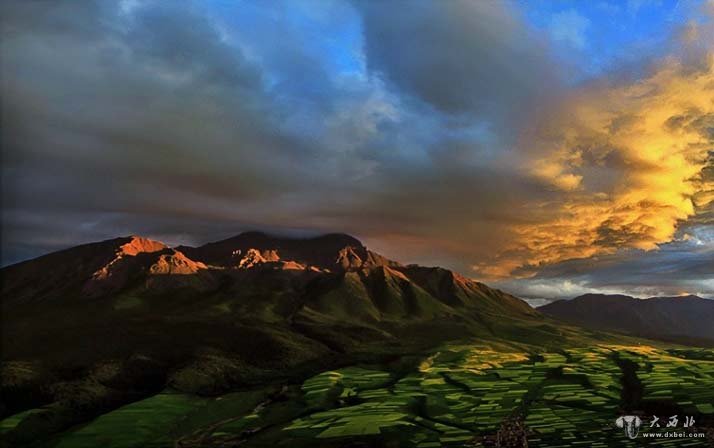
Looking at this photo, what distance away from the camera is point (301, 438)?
19788 centimetres

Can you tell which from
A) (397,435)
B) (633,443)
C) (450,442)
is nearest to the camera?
(633,443)

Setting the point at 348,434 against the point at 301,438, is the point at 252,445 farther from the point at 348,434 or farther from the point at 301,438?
the point at 348,434

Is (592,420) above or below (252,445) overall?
above

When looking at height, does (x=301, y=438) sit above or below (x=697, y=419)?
below

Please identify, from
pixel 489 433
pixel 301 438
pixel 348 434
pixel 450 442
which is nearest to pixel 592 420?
pixel 489 433

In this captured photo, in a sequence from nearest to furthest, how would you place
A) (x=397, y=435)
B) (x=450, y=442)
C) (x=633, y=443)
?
(x=633, y=443) → (x=450, y=442) → (x=397, y=435)

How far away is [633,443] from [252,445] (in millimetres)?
132002

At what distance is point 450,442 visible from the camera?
181 metres

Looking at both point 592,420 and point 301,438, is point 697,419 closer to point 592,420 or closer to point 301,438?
point 592,420

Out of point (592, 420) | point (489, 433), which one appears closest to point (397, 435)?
point (489, 433)

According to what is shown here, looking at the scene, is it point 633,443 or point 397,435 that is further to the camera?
point 397,435

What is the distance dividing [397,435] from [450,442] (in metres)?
21.6

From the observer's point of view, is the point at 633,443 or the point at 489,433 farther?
the point at 489,433

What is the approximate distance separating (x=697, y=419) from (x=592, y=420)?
36.1 metres
